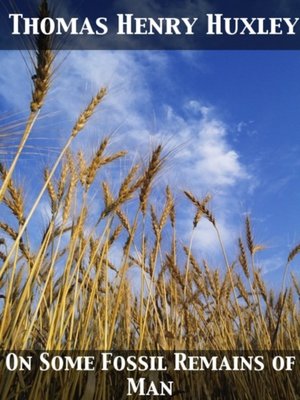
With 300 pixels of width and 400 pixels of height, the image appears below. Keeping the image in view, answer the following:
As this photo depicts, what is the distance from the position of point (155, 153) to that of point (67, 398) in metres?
1.26

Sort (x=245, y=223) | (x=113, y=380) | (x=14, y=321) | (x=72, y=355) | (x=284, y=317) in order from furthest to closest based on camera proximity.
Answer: (x=284, y=317) → (x=245, y=223) → (x=113, y=380) → (x=72, y=355) → (x=14, y=321)

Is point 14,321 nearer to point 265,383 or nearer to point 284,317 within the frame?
point 265,383

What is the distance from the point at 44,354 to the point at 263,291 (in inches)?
92.1

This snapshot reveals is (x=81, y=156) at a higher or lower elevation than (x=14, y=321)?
higher

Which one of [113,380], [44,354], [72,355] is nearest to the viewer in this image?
[44,354]

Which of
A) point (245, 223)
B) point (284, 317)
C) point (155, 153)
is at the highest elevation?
point (245, 223)

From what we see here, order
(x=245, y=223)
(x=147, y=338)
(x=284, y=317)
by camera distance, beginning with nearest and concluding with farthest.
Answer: (x=147, y=338) < (x=245, y=223) < (x=284, y=317)

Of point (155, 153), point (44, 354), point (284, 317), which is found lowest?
point (44, 354)

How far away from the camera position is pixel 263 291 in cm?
390

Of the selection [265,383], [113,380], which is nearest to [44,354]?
[113,380]

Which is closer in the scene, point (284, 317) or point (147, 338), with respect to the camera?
point (147, 338)

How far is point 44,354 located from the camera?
1.92 m

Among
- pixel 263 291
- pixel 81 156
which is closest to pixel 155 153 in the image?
pixel 81 156

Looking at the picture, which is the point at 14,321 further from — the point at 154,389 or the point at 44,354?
the point at 154,389
